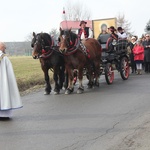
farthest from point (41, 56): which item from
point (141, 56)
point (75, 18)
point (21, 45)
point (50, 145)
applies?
point (21, 45)

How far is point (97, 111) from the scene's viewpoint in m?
7.36

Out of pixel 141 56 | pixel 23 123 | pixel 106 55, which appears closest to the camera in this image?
pixel 23 123

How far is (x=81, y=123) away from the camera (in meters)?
6.35

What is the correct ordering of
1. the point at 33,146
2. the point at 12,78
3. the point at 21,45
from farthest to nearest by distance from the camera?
the point at 21,45
the point at 12,78
the point at 33,146

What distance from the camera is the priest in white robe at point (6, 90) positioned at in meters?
6.88

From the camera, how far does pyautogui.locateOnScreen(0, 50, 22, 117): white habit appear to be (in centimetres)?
688

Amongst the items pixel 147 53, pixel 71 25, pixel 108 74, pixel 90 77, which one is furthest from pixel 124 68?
pixel 71 25

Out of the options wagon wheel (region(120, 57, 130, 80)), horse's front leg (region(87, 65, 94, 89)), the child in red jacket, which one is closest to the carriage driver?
horse's front leg (region(87, 65, 94, 89))

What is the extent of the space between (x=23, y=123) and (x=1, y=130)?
591 mm

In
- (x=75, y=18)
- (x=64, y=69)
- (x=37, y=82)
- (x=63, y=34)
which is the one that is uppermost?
(x=75, y=18)

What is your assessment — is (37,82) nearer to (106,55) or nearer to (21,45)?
(106,55)

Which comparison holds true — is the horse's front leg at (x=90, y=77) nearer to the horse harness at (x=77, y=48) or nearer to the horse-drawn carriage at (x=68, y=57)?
the horse-drawn carriage at (x=68, y=57)

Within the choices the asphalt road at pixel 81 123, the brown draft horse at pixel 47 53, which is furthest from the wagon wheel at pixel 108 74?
the brown draft horse at pixel 47 53

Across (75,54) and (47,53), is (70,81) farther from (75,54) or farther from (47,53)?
(47,53)
